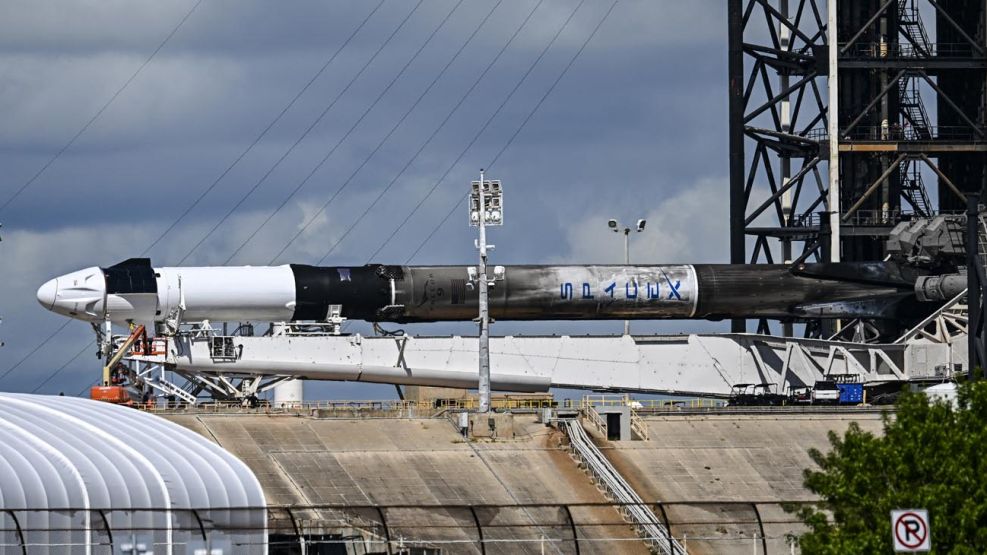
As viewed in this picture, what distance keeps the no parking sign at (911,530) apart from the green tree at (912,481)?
6.26 meters

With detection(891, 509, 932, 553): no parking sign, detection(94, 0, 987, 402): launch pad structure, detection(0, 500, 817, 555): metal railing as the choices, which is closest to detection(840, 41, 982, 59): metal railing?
detection(94, 0, 987, 402): launch pad structure

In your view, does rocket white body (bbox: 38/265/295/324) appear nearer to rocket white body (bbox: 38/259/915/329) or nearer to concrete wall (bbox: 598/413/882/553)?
rocket white body (bbox: 38/259/915/329)

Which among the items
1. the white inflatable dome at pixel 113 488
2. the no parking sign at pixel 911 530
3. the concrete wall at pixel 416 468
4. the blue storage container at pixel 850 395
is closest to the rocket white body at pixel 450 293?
the blue storage container at pixel 850 395

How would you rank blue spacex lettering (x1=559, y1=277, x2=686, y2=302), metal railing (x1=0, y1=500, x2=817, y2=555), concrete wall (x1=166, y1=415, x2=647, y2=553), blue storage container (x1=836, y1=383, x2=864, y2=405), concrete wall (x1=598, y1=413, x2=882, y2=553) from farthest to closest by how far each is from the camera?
1. blue storage container (x1=836, y1=383, x2=864, y2=405)
2. blue spacex lettering (x1=559, y1=277, x2=686, y2=302)
3. concrete wall (x1=598, y1=413, x2=882, y2=553)
4. concrete wall (x1=166, y1=415, x2=647, y2=553)
5. metal railing (x1=0, y1=500, x2=817, y2=555)

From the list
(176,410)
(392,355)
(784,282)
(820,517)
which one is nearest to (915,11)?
(784,282)

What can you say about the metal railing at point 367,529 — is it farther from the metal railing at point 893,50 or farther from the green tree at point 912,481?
the metal railing at point 893,50

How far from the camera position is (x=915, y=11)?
105m

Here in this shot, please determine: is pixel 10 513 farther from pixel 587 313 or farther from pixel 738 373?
pixel 738 373

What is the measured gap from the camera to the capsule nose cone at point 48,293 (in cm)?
8056

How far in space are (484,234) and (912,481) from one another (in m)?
38.7

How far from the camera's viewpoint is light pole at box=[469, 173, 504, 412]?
79938 mm

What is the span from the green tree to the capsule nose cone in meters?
42.5

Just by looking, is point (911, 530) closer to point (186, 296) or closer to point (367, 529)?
point (367, 529)

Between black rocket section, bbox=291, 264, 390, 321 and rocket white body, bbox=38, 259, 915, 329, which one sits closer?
rocket white body, bbox=38, 259, 915, 329
